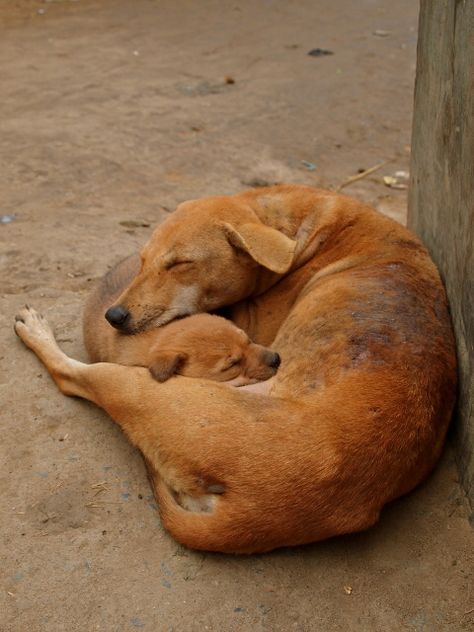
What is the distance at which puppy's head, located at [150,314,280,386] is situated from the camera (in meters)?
4.25

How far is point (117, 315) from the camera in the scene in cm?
458

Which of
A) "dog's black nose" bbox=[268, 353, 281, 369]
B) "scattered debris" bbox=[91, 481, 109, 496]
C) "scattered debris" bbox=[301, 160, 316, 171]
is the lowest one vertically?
"scattered debris" bbox=[301, 160, 316, 171]

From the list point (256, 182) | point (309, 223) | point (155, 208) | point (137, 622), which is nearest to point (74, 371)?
point (137, 622)

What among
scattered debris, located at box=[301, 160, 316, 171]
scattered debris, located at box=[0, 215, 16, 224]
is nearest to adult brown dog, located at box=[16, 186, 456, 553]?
scattered debris, located at box=[0, 215, 16, 224]

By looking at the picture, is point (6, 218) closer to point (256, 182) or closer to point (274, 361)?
point (256, 182)

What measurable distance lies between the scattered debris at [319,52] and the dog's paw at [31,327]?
9.01 m

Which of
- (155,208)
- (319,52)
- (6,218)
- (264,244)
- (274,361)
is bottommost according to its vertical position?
(319,52)

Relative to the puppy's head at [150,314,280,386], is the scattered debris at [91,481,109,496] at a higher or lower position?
lower

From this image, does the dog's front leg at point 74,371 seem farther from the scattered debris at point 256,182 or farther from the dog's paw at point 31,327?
the scattered debris at point 256,182

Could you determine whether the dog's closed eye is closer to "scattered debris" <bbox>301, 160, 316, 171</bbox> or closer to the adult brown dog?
the adult brown dog

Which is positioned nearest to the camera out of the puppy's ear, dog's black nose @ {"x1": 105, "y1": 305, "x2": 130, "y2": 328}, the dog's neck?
the puppy's ear

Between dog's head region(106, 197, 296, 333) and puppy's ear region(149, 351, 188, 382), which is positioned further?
dog's head region(106, 197, 296, 333)

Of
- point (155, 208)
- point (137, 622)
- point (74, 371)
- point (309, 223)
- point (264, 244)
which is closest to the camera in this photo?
point (137, 622)

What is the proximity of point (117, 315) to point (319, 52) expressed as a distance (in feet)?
31.5
